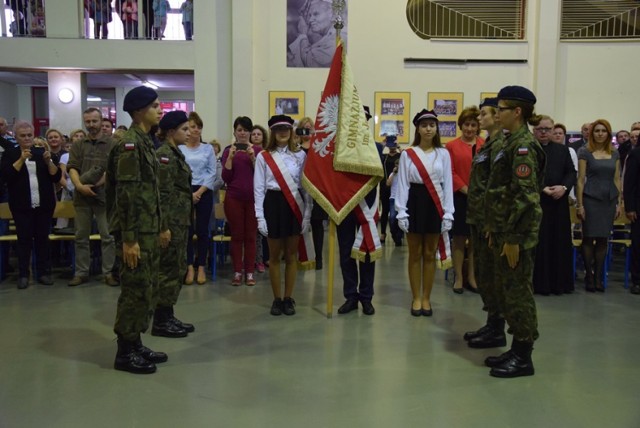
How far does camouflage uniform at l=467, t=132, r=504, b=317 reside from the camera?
3.64 metres

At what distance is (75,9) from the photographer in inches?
426

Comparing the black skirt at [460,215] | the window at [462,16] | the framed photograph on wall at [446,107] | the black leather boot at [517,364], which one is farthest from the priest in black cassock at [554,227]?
the window at [462,16]

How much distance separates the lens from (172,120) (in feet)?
13.1

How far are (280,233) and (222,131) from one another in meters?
6.48

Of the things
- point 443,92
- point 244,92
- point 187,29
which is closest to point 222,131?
point 244,92

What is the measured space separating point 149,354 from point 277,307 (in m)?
1.40

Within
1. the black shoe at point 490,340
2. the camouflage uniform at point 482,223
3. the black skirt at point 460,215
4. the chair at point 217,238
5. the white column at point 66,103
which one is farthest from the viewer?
the white column at point 66,103

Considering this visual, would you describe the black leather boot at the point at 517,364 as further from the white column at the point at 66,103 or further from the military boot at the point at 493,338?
the white column at the point at 66,103

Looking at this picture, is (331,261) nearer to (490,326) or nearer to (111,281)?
(490,326)

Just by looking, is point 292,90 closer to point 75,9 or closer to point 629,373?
point 75,9

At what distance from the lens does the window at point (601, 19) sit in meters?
10.5

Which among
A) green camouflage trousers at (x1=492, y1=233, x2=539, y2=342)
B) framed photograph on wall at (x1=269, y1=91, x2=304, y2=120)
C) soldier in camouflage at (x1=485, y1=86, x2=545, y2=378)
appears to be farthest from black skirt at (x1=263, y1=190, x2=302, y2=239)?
framed photograph on wall at (x1=269, y1=91, x2=304, y2=120)

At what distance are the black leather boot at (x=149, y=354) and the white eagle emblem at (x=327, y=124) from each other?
76.2 inches

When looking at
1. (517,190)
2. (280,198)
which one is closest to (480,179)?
(517,190)
